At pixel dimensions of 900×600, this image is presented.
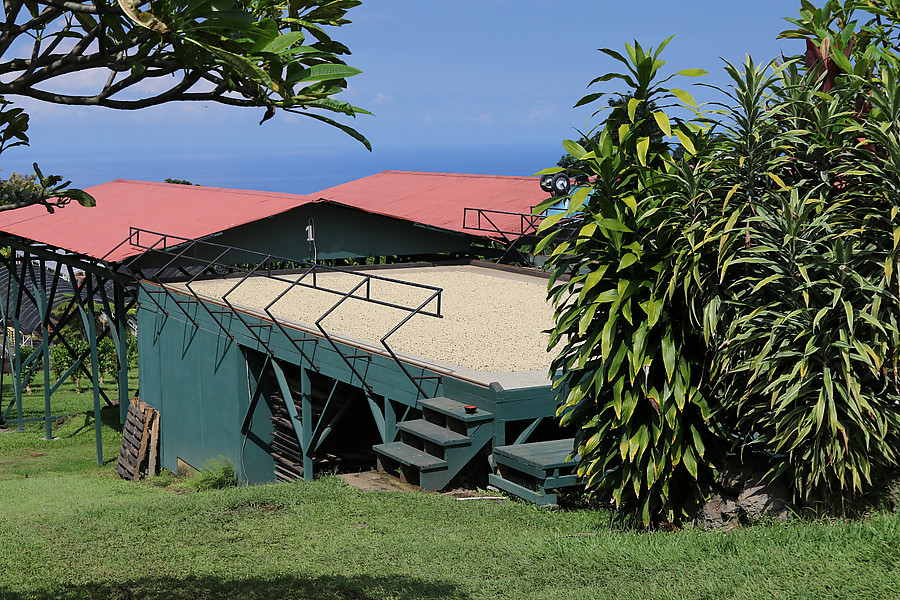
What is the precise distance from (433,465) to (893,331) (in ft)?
15.9

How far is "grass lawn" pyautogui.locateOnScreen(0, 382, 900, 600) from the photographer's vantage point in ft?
Result: 18.3

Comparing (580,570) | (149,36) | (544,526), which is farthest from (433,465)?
(149,36)

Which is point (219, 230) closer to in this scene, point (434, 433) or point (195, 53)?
point (434, 433)

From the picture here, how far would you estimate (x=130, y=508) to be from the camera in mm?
10391

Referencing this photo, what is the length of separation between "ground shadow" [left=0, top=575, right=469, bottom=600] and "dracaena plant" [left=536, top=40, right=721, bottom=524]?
5.47ft

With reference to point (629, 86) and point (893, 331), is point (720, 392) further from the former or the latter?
point (629, 86)

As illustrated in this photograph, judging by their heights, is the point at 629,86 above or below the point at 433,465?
above

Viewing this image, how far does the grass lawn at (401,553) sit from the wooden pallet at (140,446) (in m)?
7.71

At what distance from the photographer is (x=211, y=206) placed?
73.0 ft

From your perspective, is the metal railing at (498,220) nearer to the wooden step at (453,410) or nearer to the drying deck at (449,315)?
the drying deck at (449,315)

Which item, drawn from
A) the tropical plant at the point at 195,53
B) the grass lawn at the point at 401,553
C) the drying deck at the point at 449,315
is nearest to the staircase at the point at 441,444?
the grass lawn at the point at 401,553

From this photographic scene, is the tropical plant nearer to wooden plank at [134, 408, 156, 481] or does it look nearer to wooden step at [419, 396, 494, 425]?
wooden step at [419, 396, 494, 425]

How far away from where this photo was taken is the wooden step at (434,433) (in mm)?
9172

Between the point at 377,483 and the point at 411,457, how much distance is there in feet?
2.81
